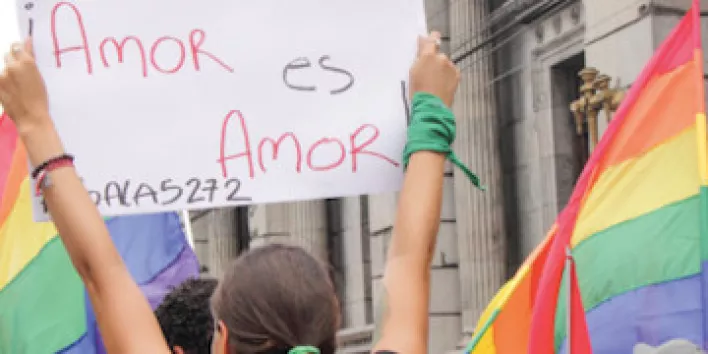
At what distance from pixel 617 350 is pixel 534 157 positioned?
8.36 meters

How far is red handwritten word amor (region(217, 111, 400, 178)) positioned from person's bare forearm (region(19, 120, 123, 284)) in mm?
626

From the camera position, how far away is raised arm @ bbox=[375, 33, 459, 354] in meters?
2.71

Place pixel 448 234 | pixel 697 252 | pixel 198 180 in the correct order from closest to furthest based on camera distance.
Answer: pixel 198 180 < pixel 697 252 < pixel 448 234

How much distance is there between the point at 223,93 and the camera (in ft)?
11.7

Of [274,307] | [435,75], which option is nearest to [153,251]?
[435,75]

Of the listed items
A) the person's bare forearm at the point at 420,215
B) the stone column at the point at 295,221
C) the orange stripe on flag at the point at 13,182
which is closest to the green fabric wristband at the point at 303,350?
the person's bare forearm at the point at 420,215

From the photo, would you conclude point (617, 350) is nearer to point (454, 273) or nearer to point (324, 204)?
point (454, 273)

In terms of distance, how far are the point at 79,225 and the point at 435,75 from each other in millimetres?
859

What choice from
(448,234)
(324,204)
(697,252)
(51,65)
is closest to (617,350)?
(697,252)

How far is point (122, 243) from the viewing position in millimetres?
6215

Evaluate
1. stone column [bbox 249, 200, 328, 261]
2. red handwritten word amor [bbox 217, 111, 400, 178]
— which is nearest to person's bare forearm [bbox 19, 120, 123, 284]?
red handwritten word amor [bbox 217, 111, 400, 178]

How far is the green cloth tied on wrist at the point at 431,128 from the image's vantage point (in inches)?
116

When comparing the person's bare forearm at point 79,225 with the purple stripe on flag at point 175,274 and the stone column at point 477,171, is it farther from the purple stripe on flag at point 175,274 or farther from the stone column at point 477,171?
the stone column at point 477,171

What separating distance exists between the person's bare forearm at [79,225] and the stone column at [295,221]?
648 inches
